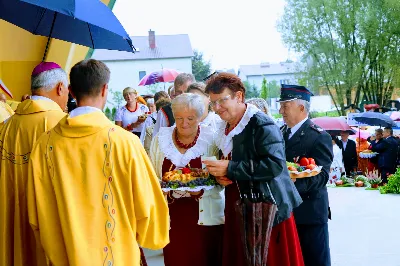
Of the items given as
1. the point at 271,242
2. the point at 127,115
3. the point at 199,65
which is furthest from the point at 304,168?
the point at 199,65

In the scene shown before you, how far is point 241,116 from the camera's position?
4340mm

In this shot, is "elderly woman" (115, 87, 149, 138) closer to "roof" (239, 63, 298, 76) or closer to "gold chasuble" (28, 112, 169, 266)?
"gold chasuble" (28, 112, 169, 266)

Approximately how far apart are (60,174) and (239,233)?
153 cm

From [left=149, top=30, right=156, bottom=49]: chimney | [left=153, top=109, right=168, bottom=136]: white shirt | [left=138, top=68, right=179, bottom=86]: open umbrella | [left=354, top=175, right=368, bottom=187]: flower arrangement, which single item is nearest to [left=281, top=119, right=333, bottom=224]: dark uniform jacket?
[left=153, top=109, right=168, bottom=136]: white shirt

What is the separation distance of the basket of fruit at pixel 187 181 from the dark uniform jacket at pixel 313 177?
860 mm

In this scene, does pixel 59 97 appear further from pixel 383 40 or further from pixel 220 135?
pixel 383 40

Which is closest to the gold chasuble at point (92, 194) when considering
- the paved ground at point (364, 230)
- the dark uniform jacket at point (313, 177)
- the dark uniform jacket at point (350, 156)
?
the dark uniform jacket at point (313, 177)

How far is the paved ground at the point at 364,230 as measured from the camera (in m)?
7.37

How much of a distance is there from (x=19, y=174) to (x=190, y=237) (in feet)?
4.58

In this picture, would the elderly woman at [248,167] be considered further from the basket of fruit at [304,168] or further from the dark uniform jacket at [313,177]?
the dark uniform jacket at [313,177]

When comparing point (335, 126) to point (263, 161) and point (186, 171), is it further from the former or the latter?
point (263, 161)

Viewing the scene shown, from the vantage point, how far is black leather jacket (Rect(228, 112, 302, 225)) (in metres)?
4.12

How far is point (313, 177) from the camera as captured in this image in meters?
5.02

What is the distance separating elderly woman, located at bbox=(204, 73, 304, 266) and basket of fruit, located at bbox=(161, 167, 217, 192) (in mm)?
153
